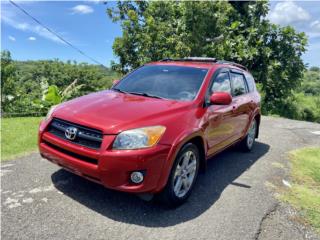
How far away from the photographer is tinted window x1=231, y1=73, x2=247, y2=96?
19.3 feet

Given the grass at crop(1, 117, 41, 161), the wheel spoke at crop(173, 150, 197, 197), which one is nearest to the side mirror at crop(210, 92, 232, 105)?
the wheel spoke at crop(173, 150, 197, 197)

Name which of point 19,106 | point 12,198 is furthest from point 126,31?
point 12,198

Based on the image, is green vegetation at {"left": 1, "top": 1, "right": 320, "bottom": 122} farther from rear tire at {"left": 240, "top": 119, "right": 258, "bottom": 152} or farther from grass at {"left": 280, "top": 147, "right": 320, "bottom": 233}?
grass at {"left": 280, "top": 147, "right": 320, "bottom": 233}

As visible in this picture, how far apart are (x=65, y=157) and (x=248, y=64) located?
1831 cm

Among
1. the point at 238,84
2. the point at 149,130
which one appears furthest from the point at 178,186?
the point at 238,84

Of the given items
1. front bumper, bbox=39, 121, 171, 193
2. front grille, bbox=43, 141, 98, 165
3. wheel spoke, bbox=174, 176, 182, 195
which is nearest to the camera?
front bumper, bbox=39, 121, 171, 193

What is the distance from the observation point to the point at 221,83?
17.5ft

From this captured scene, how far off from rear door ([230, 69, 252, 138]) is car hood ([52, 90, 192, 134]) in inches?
67.5

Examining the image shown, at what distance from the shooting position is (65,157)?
3.84m

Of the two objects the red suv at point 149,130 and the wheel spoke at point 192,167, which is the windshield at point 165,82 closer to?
the red suv at point 149,130

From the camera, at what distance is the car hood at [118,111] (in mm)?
3715

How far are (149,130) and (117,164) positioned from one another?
Answer: 53 centimetres

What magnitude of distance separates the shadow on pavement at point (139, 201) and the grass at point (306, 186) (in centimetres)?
78

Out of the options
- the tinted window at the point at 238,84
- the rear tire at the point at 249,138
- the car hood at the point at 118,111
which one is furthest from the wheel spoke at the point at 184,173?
the rear tire at the point at 249,138
